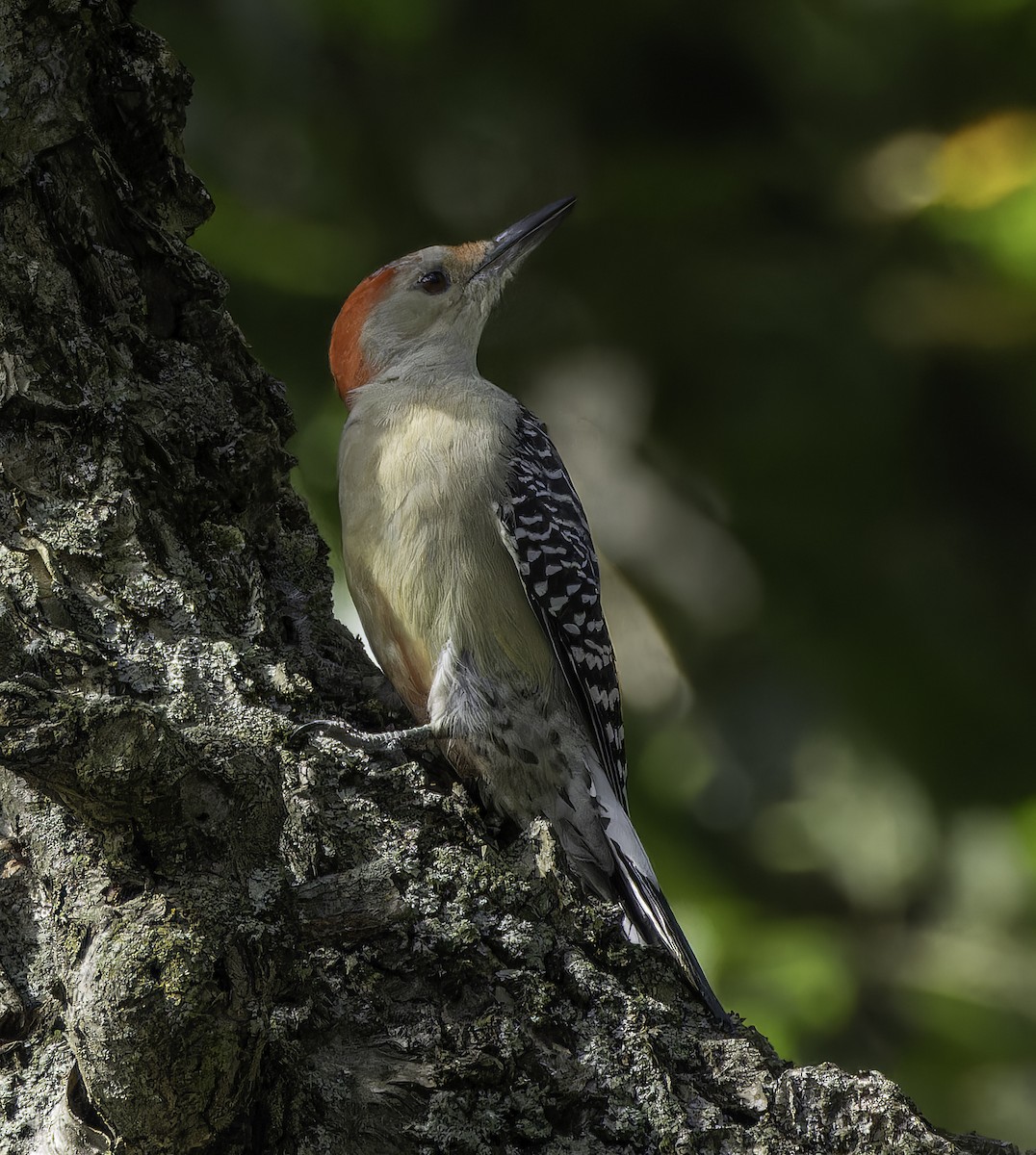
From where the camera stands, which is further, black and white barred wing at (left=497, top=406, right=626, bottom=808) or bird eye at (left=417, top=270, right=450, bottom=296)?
bird eye at (left=417, top=270, right=450, bottom=296)

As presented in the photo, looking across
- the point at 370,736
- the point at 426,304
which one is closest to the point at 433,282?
the point at 426,304

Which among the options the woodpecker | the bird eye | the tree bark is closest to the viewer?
the tree bark

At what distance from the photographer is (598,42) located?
4.14 m

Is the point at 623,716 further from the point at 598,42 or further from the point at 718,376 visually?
the point at 598,42

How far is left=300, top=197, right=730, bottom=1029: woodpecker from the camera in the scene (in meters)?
3.25

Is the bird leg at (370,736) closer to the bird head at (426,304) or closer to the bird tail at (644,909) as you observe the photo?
the bird tail at (644,909)

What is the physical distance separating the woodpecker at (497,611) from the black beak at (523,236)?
2.13 ft

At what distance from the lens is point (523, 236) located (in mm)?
4176

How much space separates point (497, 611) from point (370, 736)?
3.07ft

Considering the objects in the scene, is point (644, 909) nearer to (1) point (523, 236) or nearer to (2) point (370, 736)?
(2) point (370, 736)

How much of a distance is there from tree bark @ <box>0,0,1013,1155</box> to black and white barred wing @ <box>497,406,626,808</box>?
0.78m

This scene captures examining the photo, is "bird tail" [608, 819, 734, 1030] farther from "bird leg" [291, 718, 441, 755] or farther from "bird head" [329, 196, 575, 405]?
"bird head" [329, 196, 575, 405]

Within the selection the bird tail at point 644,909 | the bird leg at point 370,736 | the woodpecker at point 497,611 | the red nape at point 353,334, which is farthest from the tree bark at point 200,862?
the red nape at point 353,334

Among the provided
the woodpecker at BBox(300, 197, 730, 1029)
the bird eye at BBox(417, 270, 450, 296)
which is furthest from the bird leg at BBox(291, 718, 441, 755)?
the bird eye at BBox(417, 270, 450, 296)
